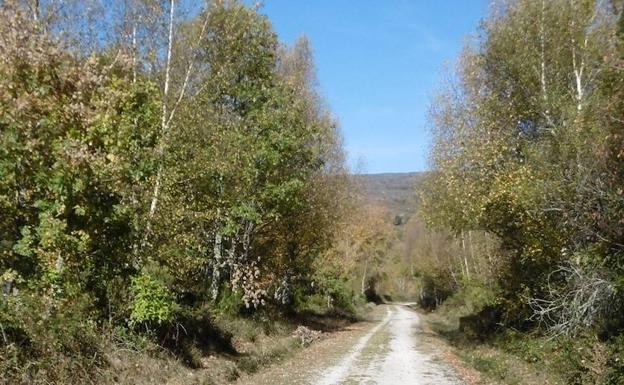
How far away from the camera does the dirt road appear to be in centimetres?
1589

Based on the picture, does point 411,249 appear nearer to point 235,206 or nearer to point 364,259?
point 364,259

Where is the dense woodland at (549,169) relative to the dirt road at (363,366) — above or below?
above

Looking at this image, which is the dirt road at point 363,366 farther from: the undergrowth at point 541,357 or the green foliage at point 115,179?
the green foliage at point 115,179

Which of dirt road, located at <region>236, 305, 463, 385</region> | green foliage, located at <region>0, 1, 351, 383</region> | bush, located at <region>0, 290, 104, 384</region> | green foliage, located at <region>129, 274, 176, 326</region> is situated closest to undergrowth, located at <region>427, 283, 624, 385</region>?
dirt road, located at <region>236, 305, 463, 385</region>

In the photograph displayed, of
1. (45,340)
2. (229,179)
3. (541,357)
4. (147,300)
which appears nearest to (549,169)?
(541,357)

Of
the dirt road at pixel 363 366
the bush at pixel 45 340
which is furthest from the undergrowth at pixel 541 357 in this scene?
the bush at pixel 45 340

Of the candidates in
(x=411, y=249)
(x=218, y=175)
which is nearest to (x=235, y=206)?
(x=218, y=175)

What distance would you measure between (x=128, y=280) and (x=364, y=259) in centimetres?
5772

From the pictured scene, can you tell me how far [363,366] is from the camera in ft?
62.1

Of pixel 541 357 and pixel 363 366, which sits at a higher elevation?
pixel 541 357

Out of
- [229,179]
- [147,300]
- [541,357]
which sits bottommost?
[541,357]

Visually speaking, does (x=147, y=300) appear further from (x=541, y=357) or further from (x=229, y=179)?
(x=541, y=357)

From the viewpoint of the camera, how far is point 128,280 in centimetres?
1341

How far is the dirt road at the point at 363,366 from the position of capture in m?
15.9
